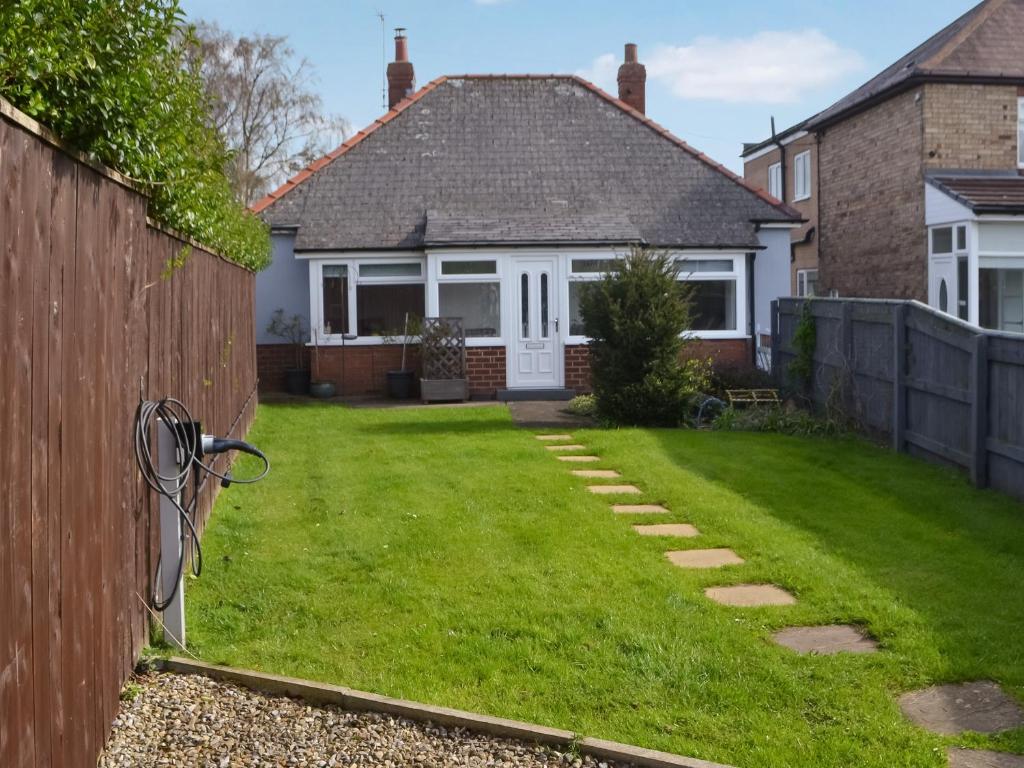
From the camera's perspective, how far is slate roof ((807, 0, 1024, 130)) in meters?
23.0

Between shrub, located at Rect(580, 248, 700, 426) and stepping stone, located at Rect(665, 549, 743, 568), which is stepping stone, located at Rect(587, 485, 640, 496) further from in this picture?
shrub, located at Rect(580, 248, 700, 426)

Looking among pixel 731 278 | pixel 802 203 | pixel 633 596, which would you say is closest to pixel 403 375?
pixel 731 278

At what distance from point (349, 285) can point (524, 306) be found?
290 cm

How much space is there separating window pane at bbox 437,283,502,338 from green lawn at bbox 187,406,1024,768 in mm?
9094

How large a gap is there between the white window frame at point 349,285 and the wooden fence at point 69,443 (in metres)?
14.3

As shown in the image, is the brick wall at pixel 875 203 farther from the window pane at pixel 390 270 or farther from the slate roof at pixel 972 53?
→ the window pane at pixel 390 270

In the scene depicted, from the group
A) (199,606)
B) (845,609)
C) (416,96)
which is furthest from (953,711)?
(416,96)

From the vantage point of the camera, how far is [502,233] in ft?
66.4

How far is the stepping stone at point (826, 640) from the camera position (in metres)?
5.70

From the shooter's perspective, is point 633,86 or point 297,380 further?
point 633,86

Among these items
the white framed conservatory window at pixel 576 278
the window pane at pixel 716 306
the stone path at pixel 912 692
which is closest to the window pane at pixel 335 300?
the white framed conservatory window at pixel 576 278

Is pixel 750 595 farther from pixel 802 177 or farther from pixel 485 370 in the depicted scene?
pixel 802 177

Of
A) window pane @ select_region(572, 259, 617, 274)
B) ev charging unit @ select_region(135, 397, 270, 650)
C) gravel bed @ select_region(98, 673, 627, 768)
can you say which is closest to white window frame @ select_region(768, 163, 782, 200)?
window pane @ select_region(572, 259, 617, 274)

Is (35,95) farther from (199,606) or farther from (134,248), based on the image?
(199,606)
